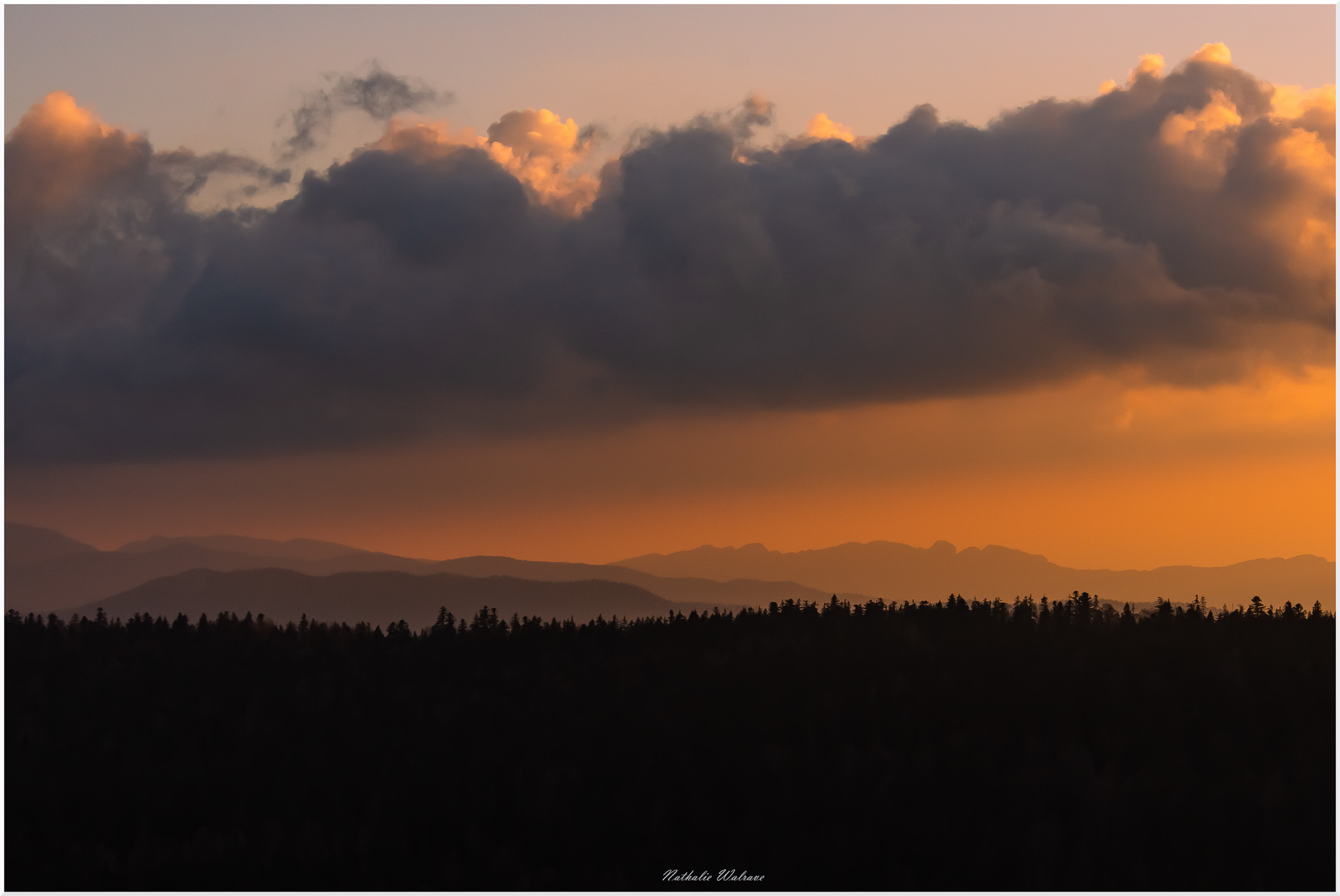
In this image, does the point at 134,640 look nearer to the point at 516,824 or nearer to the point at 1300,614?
the point at 516,824

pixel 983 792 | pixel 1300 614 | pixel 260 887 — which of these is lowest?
pixel 260 887

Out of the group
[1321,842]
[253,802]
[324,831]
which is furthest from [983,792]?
[253,802]

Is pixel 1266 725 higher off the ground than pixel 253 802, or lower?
higher

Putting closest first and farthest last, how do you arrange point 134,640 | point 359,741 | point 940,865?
1. point 940,865
2. point 359,741
3. point 134,640

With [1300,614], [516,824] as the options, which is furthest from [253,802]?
[1300,614]

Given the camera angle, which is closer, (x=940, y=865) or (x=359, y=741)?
(x=940, y=865)

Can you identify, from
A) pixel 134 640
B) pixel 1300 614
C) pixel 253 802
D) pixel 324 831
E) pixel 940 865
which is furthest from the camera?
pixel 134 640
